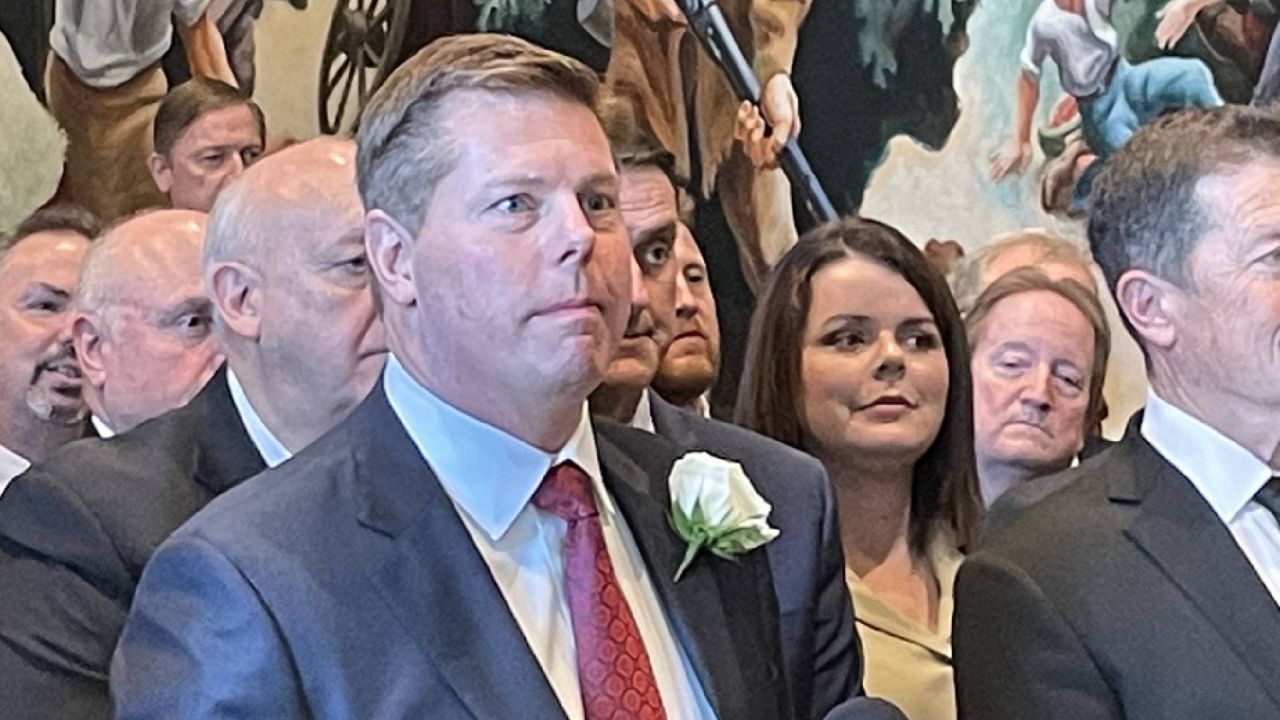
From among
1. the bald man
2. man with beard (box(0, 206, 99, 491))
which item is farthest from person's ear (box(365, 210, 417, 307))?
man with beard (box(0, 206, 99, 491))

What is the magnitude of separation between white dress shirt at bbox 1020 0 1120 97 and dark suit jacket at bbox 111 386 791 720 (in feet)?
18.0

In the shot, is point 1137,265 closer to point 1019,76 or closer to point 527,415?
point 527,415

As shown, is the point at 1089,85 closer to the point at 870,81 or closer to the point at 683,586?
the point at 870,81

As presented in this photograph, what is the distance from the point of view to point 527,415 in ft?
7.63

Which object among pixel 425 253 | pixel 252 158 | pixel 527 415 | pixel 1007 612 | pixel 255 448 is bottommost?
pixel 252 158

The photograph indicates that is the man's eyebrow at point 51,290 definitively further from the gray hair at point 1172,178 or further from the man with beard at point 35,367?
the gray hair at point 1172,178

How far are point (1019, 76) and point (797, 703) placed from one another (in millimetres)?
5248

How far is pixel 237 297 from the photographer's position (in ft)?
10.6

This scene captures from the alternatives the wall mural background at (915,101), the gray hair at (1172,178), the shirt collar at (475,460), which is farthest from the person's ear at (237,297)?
the wall mural background at (915,101)

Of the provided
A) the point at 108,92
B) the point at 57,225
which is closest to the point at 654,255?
the point at 57,225

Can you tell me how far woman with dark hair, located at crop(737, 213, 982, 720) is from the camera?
12.1ft

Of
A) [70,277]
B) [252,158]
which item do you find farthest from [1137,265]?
[252,158]

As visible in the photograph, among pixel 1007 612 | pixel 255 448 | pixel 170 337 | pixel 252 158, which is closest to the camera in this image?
pixel 1007 612

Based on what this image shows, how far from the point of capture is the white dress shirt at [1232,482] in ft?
8.46
